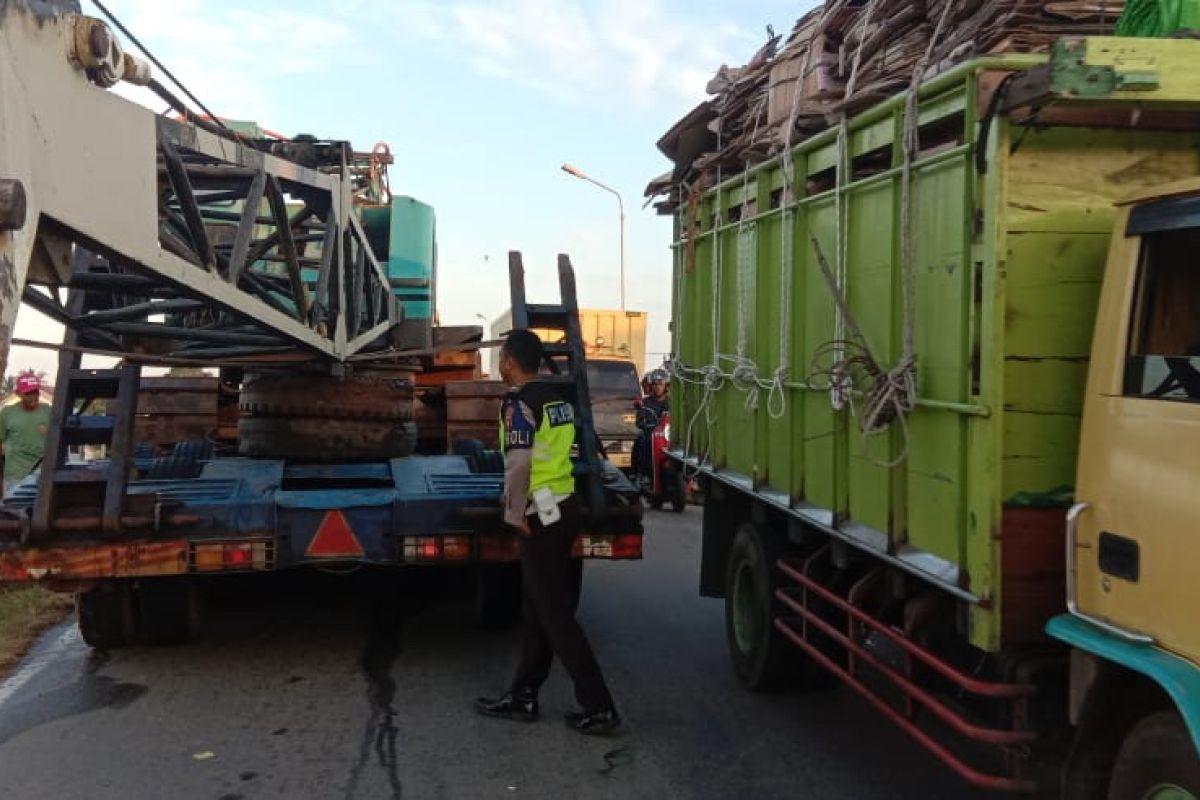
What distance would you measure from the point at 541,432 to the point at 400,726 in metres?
1.57

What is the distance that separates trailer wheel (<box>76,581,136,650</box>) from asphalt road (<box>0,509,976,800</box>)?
0.17m

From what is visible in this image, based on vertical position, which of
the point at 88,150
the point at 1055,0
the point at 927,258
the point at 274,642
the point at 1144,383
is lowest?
the point at 274,642

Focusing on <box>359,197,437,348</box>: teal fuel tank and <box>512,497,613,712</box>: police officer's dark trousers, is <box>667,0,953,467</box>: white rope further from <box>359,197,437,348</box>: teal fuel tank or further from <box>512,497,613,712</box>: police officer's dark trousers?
<box>359,197,437,348</box>: teal fuel tank

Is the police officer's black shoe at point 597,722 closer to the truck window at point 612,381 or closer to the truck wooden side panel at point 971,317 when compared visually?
the truck wooden side panel at point 971,317

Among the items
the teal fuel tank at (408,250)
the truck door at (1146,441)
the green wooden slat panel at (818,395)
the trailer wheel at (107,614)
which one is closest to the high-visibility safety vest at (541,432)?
the green wooden slat panel at (818,395)

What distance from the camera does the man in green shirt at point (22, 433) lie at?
30.5ft

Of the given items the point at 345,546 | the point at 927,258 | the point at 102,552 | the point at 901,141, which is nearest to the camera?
the point at 927,258

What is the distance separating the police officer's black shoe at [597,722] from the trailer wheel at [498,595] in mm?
1734

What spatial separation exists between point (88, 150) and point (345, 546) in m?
2.90

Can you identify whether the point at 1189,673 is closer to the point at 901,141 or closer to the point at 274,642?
the point at 901,141

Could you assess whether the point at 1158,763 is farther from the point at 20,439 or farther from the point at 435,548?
the point at 20,439

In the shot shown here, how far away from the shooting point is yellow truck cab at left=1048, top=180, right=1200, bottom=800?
2.62 metres

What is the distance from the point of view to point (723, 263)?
6.27 meters

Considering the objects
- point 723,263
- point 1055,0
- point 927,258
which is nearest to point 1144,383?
point 927,258
